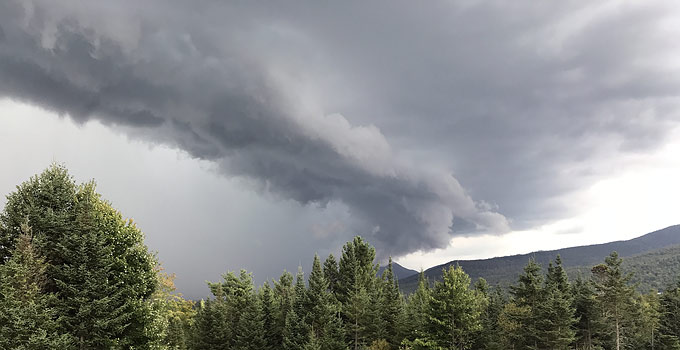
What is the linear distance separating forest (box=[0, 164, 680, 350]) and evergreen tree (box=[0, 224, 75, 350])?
80 millimetres

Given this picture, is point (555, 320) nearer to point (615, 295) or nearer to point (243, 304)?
point (615, 295)

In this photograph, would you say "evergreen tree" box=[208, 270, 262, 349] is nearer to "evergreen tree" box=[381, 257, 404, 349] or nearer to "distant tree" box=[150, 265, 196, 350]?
"distant tree" box=[150, 265, 196, 350]

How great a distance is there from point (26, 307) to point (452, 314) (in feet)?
160

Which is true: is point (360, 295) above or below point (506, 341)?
above

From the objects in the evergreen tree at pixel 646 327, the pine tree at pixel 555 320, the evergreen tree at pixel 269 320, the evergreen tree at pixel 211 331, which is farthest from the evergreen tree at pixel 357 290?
the evergreen tree at pixel 646 327

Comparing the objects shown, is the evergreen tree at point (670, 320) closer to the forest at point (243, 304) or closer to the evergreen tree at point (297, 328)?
the forest at point (243, 304)

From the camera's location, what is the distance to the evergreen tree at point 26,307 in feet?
85.3

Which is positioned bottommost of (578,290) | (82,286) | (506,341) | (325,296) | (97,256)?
(506,341)

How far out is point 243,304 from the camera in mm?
75875

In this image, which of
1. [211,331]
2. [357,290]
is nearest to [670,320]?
[357,290]

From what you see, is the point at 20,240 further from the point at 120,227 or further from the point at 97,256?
the point at 120,227

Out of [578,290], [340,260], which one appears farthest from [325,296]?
[578,290]

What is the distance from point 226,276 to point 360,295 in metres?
33.4

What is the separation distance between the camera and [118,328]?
3047cm
